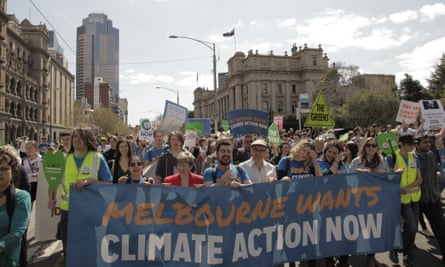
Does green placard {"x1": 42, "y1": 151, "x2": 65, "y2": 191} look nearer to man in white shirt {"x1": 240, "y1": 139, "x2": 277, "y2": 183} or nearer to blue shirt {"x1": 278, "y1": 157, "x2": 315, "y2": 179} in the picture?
man in white shirt {"x1": 240, "y1": 139, "x2": 277, "y2": 183}

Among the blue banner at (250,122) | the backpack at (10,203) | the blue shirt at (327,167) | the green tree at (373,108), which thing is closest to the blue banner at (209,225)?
the blue shirt at (327,167)

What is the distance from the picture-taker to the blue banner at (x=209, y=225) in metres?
3.85

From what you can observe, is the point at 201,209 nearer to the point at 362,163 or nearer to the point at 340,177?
the point at 340,177

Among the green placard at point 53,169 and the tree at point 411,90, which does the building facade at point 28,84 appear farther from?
the tree at point 411,90

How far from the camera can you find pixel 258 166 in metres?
4.65

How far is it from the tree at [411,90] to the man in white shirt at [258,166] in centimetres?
5498

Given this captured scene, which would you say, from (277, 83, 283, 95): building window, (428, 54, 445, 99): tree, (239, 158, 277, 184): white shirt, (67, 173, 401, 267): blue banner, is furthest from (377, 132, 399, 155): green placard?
(277, 83, 283, 95): building window

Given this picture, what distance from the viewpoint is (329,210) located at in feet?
14.5

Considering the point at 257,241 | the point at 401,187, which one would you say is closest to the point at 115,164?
the point at 257,241

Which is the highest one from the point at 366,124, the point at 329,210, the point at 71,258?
the point at 366,124

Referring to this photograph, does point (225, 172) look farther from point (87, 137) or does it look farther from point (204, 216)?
point (87, 137)

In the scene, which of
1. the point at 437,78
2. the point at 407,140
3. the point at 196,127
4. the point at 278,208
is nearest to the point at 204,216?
the point at 278,208

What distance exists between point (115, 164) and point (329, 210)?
3169mm

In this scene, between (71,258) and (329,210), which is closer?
(71,258)
